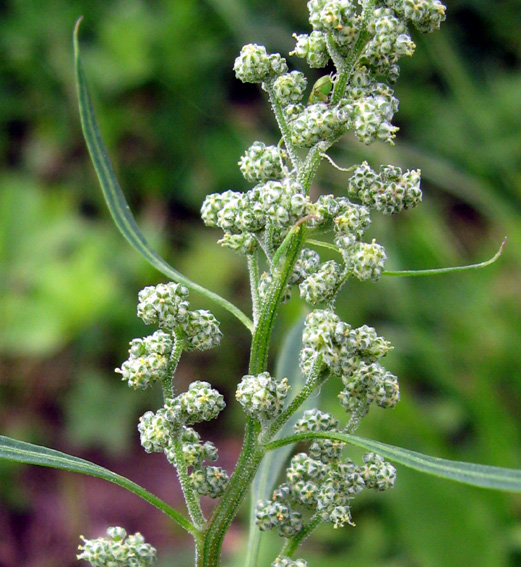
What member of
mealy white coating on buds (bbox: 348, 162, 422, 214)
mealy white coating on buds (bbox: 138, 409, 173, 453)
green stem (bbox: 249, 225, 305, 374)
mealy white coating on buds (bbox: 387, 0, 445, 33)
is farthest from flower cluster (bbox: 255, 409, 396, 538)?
mealy white coating on buds (bbox: 387, 0, 445, 33)

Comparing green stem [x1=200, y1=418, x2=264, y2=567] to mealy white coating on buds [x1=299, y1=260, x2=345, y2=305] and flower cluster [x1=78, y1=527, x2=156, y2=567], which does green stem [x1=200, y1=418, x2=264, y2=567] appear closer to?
flower cluster [x1=78, y1=527, x2=156, y2=567]

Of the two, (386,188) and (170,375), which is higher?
(386,188)

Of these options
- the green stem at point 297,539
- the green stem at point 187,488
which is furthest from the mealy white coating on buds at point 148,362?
the green stem at point 297,539

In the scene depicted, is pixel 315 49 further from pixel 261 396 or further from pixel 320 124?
pixel 261 396

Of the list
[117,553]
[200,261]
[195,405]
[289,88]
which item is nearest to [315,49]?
[289,88]

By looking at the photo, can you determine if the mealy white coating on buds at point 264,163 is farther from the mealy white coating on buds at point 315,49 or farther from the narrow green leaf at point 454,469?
the narrow green leaf at point 454,469

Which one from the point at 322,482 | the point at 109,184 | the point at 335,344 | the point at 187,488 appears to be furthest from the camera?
the point at 109,184
